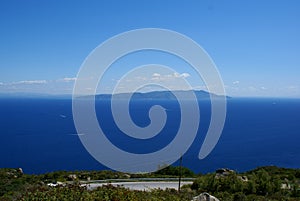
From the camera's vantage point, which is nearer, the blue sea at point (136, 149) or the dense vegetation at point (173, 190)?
the dense vegetation at point (173, 190)

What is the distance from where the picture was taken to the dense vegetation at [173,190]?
687 cm

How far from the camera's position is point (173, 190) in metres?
→ 13.5

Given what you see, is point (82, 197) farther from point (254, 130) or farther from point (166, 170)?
point (254, 130)

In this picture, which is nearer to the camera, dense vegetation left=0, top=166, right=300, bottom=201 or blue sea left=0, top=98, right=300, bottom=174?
dense vegetation left=0, top=166, right=300, bottom=201

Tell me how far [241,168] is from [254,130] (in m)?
39.3

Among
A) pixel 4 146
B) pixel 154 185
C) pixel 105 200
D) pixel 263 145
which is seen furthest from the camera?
pixel 263 145

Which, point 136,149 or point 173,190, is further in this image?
point 136,149

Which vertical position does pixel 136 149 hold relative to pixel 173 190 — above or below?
below

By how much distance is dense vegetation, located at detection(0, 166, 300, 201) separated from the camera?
6.87 metres

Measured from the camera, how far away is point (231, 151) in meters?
58.4

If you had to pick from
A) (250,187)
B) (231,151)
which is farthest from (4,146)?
(250,187)

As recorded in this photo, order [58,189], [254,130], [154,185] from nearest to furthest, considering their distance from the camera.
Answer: [58,189], [154,185], [254,130]

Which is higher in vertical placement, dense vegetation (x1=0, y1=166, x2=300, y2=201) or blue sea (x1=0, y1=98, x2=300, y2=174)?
dense vegetation (x1=0, y1=166, x2=300, y2=201)

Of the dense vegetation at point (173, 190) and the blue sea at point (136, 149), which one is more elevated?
the dense vegetation at point (173, 190)
